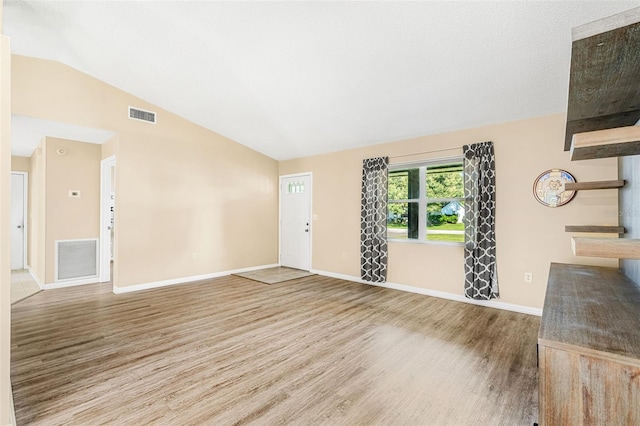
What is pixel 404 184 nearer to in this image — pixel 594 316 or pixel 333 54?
pixel 333 54

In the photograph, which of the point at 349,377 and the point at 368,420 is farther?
the point at 349,377

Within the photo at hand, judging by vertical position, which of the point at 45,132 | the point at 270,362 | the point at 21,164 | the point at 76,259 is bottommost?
the point at 270,362

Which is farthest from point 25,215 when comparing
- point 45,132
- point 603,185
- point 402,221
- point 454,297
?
point 603,185

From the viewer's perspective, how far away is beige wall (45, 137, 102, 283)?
4.70 metres

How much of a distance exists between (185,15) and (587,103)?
10.6 ft

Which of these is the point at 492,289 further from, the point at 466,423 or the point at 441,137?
the point at 466,423

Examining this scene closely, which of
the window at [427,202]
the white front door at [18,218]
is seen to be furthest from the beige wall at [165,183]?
the white front door at [18,218]

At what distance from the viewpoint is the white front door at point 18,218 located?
6.21m

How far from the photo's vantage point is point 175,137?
5.01m

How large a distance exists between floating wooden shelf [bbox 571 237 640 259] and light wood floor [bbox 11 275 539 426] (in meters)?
1.44

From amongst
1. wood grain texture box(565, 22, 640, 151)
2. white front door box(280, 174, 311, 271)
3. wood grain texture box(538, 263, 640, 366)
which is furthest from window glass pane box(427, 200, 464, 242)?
wood grain texture box(565, 22, 640, 151)

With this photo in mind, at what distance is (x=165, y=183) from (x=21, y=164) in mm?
4000

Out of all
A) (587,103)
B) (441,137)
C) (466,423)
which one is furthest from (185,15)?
(466,423)

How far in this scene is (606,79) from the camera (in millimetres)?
917
